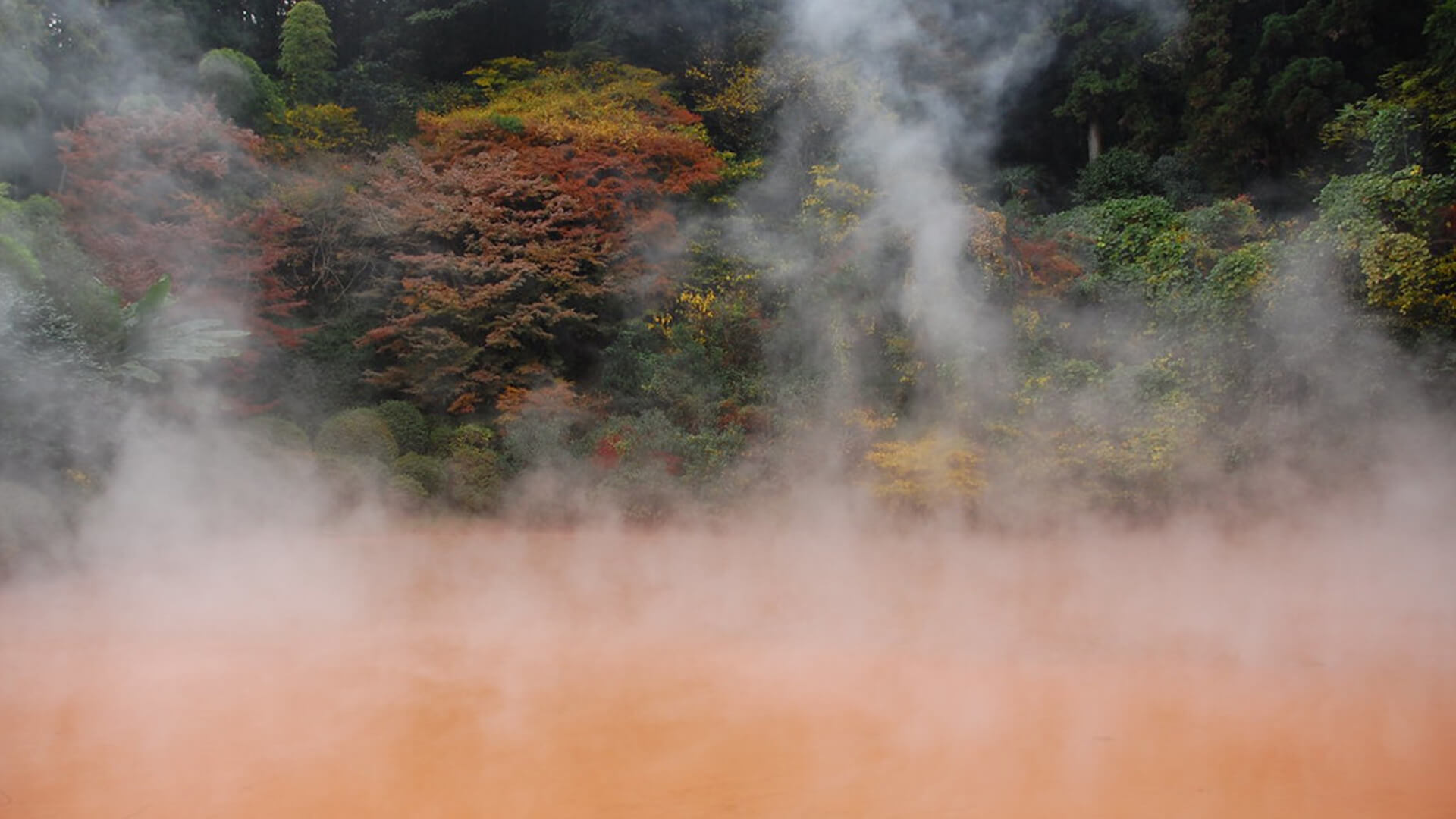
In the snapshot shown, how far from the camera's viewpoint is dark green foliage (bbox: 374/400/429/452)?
342 inches

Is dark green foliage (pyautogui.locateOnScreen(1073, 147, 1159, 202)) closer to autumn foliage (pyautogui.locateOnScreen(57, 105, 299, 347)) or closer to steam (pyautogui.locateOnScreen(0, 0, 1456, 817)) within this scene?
steam (pyautogui.locateOnScreen(0, 0, 1456, 817))

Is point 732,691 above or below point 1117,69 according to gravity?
below

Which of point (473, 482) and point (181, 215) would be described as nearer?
point (473, 482)

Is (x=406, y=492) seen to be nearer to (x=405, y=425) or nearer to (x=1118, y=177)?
(x=405, y=425)

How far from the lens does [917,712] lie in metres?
3.79

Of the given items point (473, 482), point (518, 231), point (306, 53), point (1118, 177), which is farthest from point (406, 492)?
point (1118, 177)

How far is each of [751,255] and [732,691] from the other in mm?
5887

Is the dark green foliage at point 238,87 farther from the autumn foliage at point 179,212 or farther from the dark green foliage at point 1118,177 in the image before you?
the dark green foliage at point 1118,177

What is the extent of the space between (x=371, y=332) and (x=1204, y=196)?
319 inches

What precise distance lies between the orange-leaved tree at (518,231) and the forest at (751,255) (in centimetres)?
4

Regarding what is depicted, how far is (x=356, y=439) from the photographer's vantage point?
820 centimetres

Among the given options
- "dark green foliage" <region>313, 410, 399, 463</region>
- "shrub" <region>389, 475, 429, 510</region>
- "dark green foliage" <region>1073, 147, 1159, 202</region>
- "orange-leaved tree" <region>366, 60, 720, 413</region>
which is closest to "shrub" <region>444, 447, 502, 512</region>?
"shrub" <region>389, 475, 429, 510</region>

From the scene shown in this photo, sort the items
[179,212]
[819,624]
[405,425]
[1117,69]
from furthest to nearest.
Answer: [1117,69] → [405,425] → [179,212] → [819,624]

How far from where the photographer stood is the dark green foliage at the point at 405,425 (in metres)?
8.70
